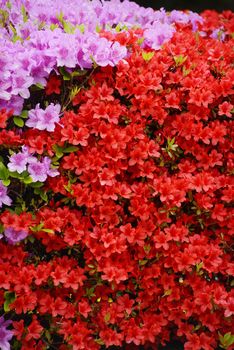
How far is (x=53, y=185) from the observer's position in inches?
109

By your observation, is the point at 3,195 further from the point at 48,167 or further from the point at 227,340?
the point at 227,340

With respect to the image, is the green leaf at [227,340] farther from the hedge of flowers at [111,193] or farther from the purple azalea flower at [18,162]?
the purple azalea flower at [18,162]

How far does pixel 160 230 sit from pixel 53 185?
528mm

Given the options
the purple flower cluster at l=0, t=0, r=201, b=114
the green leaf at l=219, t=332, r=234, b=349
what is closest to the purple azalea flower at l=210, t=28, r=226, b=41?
the purple flower cluster at l=0, t=0, r=201, b=114

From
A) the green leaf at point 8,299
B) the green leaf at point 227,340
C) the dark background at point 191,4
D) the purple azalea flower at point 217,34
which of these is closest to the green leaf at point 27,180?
the green leaf at point 8,299

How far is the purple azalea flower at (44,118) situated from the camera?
2.71 metres

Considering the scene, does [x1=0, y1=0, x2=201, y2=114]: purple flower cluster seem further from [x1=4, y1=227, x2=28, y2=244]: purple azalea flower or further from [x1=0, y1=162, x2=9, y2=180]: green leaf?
[x1=4, y1=227, x2=28, y2=244]: purple azalea flower

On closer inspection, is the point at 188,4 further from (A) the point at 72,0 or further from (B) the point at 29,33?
(B) the point at 29,33

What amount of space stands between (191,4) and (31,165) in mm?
5387

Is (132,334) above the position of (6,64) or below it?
below

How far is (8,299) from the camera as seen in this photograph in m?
2.75

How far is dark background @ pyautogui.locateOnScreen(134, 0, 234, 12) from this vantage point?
7391 mm

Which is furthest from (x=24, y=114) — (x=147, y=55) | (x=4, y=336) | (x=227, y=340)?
(x=227, y=340)

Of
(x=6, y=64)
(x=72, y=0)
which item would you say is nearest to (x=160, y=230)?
(x=6, y=64)
